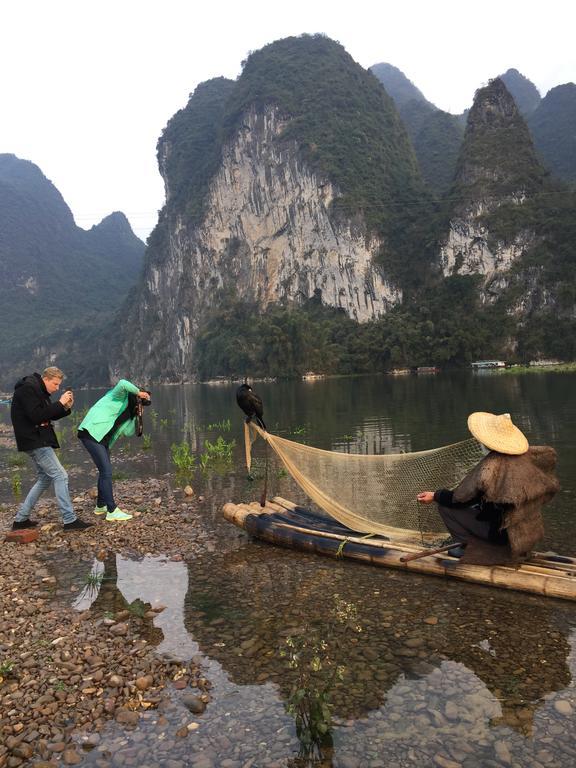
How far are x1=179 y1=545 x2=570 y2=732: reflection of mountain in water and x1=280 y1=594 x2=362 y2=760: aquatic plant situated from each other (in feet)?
0.13

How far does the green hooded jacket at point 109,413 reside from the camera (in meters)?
8.53

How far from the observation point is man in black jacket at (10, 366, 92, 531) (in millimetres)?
7699

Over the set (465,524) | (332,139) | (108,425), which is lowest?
(465,524)

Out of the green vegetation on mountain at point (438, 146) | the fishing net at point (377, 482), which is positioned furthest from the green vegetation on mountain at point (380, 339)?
the fishing net at point (377, 482)

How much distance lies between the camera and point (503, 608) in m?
5.25

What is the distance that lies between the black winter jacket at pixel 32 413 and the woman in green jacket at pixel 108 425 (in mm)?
656

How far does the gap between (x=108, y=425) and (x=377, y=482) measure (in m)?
4.30

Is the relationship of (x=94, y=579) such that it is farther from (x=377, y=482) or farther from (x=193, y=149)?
(x=193, y=149)

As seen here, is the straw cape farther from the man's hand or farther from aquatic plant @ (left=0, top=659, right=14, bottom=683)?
the man's hand

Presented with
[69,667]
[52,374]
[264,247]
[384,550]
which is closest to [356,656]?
[384,550]

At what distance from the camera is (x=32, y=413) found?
7.71 meters

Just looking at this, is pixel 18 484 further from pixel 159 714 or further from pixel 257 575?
pixel 159 714

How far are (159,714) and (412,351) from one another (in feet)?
304

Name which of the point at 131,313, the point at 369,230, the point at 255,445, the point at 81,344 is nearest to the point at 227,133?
the point at 369,230
